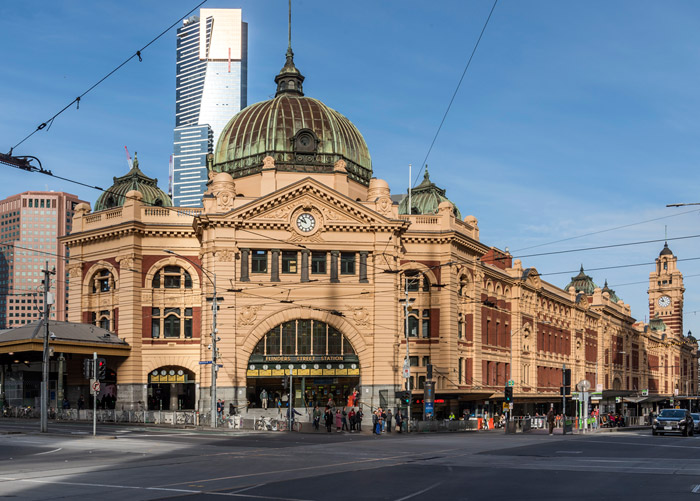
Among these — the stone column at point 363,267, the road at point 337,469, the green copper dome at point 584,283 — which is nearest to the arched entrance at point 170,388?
the stone column at point 363,267

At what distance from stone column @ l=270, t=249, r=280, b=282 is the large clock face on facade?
2.53 m

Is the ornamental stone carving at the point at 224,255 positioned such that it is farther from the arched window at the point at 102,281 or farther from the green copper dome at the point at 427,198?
the green copper dome at the point at 427,198

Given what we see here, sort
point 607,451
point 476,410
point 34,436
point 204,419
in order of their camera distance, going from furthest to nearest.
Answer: point 476,410, point 204,419, point 34,436, point 607,451

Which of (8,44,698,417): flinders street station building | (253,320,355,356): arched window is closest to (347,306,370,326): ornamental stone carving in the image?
(8,44,698,417): flinders street station building

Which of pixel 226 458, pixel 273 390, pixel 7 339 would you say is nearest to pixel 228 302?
pixel 273 390

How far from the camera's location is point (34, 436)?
41.4 meters

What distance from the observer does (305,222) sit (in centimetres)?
6525

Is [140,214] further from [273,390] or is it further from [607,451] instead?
[607,451]

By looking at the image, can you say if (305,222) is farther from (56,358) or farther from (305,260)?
(56,358)

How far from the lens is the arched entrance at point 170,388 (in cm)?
6944

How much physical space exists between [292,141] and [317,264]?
12267 millimetres

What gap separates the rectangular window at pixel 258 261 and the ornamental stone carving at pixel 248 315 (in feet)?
9.49

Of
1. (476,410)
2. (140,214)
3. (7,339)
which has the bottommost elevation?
(476,410)

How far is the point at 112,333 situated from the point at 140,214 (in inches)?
381
